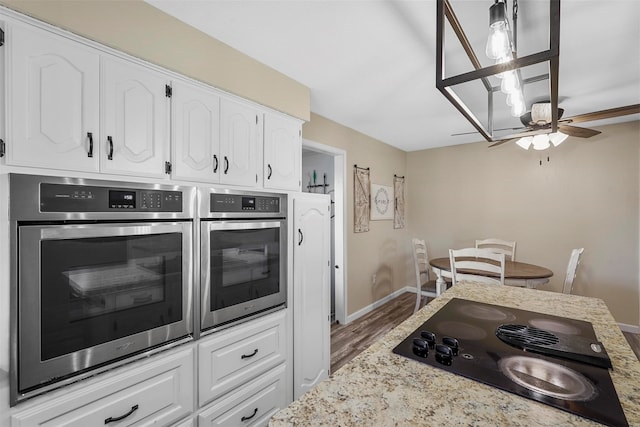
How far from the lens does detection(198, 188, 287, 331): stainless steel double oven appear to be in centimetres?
158

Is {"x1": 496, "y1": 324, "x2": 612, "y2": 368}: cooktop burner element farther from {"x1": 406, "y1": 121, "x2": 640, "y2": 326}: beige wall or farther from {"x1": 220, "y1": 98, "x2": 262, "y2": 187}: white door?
{"x1": 406, "y1": 121, "x2": 640, "y2": 326}: beige wall

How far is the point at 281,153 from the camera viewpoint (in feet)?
6.90

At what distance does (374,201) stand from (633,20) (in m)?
2.88

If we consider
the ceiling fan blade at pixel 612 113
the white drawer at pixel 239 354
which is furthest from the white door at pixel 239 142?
the ceiling fan blade at pixel 612 113

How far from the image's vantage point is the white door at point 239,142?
5.69 feet

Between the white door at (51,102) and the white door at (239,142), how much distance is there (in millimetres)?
622

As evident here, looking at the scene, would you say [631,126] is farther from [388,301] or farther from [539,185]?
[388,301]

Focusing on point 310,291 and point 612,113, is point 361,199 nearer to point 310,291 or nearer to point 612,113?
point 310,291

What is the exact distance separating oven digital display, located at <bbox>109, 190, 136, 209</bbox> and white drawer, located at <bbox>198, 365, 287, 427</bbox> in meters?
1.14

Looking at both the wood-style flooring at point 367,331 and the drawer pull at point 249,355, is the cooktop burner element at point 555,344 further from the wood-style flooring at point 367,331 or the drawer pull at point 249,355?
the wood-style flooring at point 367,331

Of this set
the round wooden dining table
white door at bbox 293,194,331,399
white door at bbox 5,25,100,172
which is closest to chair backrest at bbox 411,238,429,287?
the round wooden dining table

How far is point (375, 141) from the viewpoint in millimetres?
4270

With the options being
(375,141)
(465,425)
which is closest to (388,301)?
(375,141)

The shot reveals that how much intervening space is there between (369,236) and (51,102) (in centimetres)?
354
